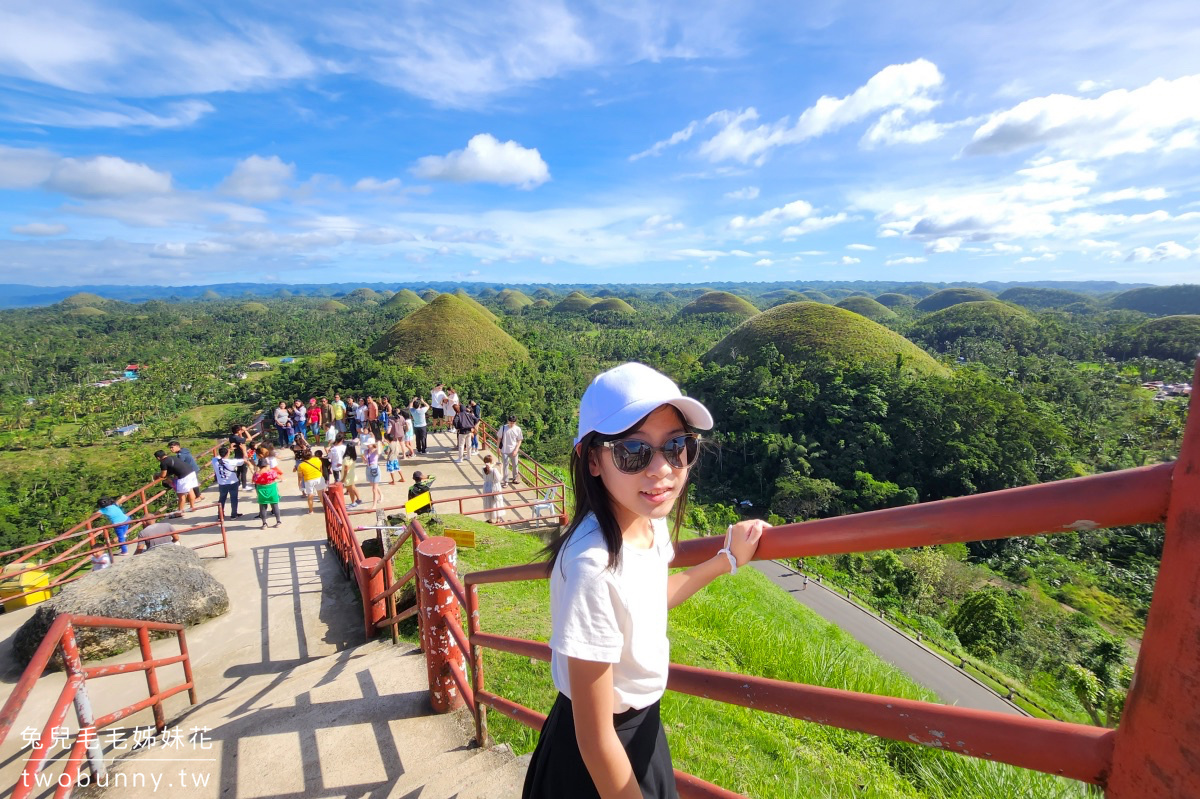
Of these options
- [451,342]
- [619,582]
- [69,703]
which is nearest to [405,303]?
[451,342]

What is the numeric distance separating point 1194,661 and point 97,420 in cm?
6441

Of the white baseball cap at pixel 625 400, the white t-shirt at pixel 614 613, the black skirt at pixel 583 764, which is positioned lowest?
the black skirt at pixel 583 764

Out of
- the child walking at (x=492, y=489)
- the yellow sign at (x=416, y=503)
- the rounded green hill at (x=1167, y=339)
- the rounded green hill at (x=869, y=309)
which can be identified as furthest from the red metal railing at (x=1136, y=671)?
the rounded green hill at (x=869, y=309)

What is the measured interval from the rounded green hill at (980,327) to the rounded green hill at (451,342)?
6928cm

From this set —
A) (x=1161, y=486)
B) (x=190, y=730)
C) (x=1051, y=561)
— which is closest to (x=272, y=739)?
(x=190, y=730)

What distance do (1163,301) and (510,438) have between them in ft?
734

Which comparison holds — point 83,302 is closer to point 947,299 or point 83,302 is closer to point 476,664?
point 476,664

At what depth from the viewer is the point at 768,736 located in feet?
13.8

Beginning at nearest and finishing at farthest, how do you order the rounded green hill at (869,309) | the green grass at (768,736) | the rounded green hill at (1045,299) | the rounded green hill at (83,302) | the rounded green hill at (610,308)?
the green grass at (768,736)
the rounded green hill at (869,309)
the rounded green hill at (610,308)
the rounded green hill at (1045,299)
the rounded green hill at (83,302)

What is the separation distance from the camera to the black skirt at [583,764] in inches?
58.8

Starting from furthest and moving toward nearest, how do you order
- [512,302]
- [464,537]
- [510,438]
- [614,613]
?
[512,302]
[510,438]
[464,537]
[614,613]

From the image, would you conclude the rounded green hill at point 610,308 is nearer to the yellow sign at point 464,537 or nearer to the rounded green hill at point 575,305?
the rounded green hill at point 575,305

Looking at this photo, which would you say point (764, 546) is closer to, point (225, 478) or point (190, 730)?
point (190, 730)

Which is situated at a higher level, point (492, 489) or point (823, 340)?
point (823, 340)
